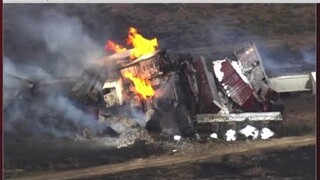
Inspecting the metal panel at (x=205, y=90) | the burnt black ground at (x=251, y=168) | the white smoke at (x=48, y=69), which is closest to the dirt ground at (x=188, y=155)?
the burnt black ground at (x=251, y=168)

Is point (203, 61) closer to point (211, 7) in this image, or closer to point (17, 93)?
point (211, 7)

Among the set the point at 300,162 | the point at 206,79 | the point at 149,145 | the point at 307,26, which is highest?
the point at 307,26

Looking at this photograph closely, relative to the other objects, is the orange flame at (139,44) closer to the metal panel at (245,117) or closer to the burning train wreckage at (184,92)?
the burning train wreckage at (184,92)

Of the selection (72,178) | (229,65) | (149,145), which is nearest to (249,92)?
(229,65)

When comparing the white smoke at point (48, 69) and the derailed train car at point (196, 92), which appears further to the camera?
the derailed train car at point (196, 92)

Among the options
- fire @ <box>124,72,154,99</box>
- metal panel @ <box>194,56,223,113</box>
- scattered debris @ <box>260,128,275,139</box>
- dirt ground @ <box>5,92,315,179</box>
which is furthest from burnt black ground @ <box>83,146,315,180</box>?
fire @ <box>124,72,154,99</box>

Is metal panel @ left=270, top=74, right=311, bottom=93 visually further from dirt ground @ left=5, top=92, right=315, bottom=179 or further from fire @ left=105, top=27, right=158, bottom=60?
fire @ left=105, top=27, right=158, bottom=60

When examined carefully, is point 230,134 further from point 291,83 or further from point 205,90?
point 291,83
